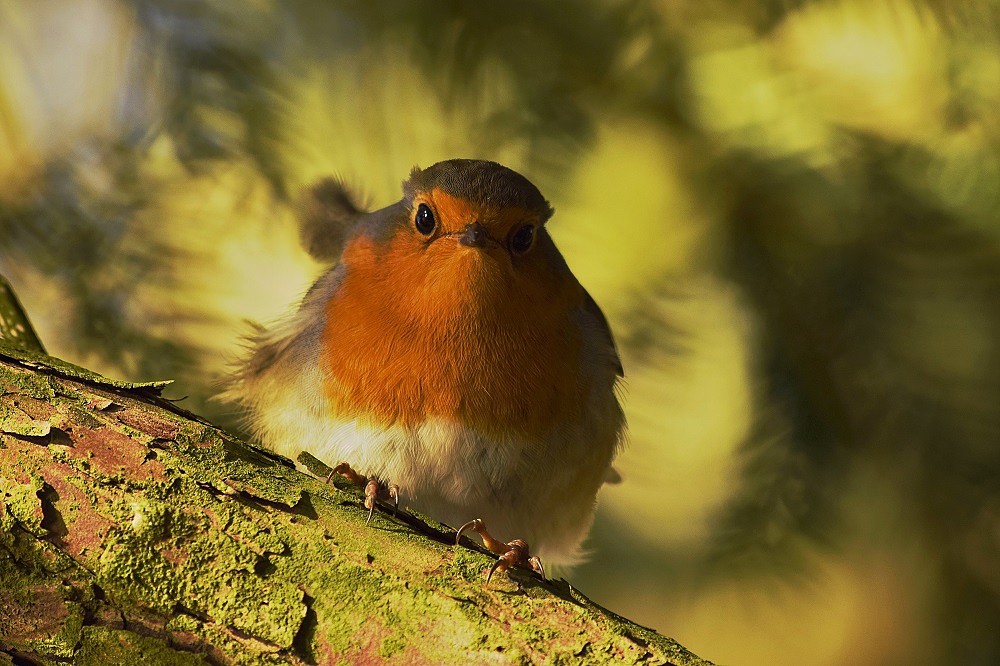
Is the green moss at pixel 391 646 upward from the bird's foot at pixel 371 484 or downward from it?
downward

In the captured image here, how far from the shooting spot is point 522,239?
6.95 ft

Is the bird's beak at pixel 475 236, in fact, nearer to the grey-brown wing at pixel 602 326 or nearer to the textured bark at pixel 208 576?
the grey-brown wing at pixel 602 326

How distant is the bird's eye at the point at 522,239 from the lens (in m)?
2.10

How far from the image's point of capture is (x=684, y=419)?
92.4 inches

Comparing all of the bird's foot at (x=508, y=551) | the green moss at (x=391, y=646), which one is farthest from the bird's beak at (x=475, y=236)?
the green moss at (x=391, y=646)

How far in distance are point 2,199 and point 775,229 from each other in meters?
1.80

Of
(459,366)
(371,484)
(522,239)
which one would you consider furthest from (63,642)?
(522,239)

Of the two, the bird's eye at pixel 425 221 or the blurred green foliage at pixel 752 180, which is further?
the bird's eye at pixel 425 221

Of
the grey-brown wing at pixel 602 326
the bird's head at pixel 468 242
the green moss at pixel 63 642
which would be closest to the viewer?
the green moss at pixel 63 642

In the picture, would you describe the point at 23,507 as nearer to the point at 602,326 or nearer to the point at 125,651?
the point at 125,651

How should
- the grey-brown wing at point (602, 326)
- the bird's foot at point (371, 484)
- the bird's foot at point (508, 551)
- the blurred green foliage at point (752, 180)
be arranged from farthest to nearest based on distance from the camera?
the grey-brown wing at point (602, 326)
the blurred green foliage at point (752, 180)
the bird's foot at point (371, 484)
the bird's foot at point (508, 551)

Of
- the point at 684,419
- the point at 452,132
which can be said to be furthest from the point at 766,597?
the point at 452,132

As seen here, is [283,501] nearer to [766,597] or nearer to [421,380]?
[421,380]

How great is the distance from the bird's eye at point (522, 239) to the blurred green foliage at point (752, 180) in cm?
17
